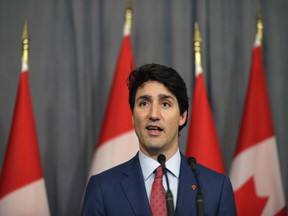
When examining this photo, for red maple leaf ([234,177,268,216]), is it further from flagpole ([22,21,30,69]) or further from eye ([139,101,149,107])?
flagpole ([22,21,30,69])

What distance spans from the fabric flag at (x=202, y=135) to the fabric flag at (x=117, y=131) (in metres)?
0.38

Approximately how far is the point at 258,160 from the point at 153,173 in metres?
1.51

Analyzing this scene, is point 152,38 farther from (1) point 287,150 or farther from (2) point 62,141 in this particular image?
(1) point 287,150

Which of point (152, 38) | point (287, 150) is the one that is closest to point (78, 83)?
point (152, 38)

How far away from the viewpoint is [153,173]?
→ 178 cm

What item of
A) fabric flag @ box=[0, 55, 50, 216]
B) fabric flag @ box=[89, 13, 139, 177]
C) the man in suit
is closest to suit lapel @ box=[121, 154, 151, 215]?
the man in suit

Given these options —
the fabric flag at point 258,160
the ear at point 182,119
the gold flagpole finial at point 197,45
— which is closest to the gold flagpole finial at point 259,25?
the fabric flag at point 258,160

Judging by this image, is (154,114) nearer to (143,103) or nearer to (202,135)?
(143,103)

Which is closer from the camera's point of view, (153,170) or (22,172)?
(153,170)

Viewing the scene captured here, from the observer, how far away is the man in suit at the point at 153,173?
1700mm

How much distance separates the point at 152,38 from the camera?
3.44 meters

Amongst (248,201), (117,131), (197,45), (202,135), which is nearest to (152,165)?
(117,131)

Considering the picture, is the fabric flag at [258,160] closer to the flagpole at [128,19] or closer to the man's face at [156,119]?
the flagpole at [128,19]

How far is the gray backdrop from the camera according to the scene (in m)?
3.29
